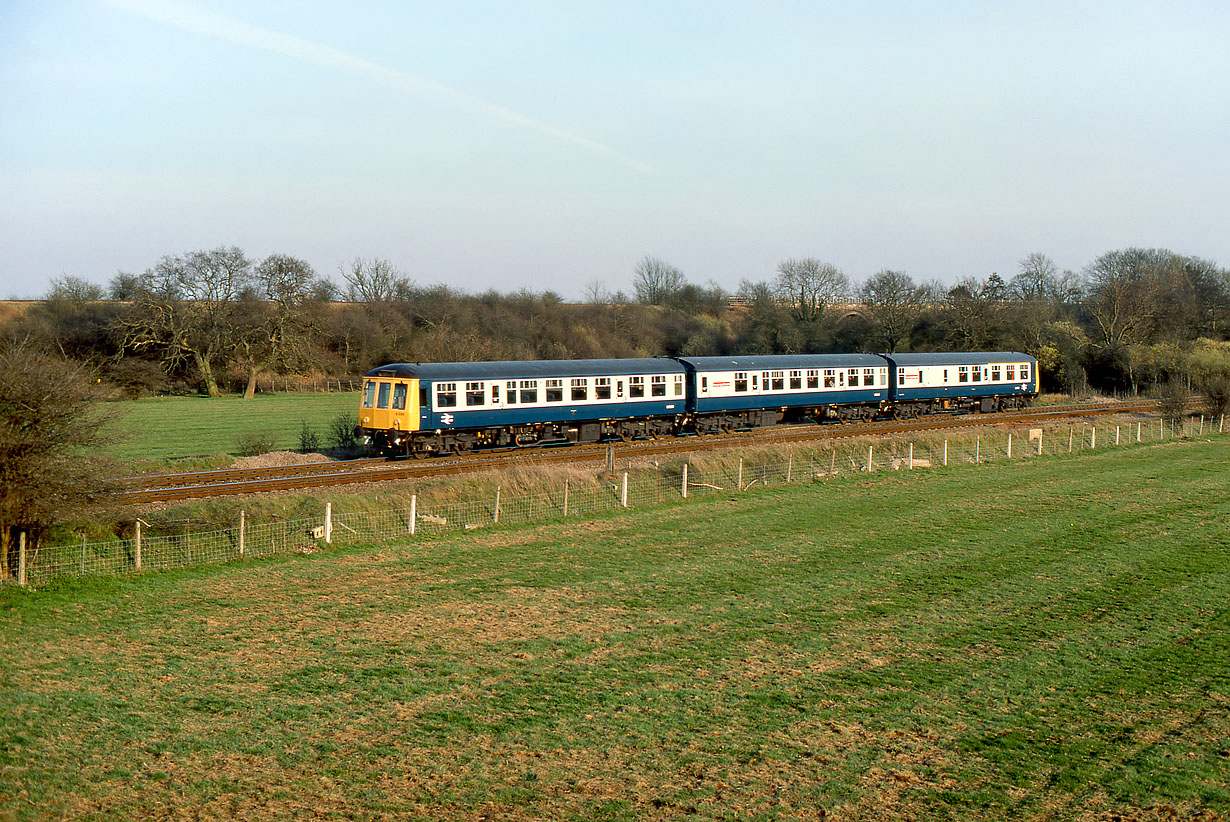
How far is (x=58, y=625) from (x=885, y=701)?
10.0 m

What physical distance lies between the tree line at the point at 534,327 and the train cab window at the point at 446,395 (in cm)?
3480

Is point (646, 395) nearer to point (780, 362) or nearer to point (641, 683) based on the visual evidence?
point (780, 362)

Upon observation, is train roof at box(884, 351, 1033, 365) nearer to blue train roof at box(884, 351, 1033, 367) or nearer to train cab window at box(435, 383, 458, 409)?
blue train roof at box(884, 351, 1033, 367)

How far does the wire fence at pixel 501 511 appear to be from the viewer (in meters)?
15.4

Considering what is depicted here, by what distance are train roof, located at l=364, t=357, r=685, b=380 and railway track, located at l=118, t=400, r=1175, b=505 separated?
7.87 ft

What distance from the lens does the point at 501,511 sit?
21047 mm

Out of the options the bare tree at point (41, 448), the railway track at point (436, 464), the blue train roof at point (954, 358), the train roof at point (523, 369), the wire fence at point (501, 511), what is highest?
the blue train roof at point (954, 358)

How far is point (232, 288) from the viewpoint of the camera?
2739 inches

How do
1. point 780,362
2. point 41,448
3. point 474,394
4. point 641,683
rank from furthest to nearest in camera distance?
point 780,362 → point 474,394 → point 41,448 → point 641,683

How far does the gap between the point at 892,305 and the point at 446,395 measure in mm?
53613

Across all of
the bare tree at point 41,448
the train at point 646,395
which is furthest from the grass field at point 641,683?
the train at point 646,395

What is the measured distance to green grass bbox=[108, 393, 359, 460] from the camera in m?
35.9

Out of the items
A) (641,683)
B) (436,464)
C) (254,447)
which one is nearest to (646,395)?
(436,464)

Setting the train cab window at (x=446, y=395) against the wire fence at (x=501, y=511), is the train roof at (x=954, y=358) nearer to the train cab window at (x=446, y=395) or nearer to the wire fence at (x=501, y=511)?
the wire fence at (x=501, y=511)
